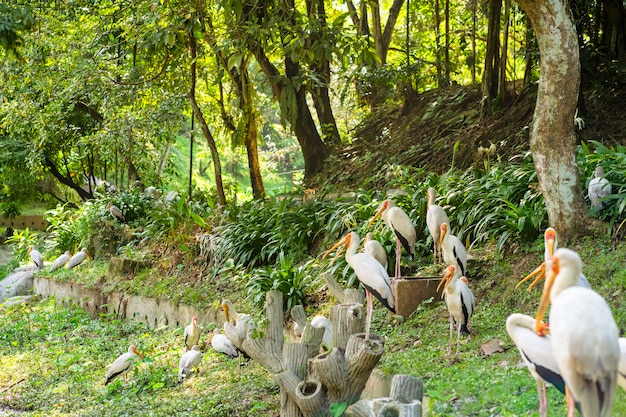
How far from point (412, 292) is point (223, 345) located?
1986 mm

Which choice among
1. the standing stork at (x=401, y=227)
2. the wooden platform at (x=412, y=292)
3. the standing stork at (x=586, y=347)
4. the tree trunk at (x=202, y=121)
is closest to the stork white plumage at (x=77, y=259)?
the tree trunk at (x=202, y=121)

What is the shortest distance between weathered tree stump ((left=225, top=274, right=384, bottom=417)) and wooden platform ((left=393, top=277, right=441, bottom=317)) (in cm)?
85

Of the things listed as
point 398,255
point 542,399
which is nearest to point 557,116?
point 398,255

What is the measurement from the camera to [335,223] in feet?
27.9

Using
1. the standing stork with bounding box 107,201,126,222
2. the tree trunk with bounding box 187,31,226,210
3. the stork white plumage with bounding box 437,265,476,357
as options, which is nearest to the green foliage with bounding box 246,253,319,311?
the stork white plumage with bounding box 437,265,476,357

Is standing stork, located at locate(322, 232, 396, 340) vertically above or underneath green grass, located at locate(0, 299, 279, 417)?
above

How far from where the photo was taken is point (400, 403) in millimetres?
3709

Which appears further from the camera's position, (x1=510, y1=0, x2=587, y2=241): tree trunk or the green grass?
the green grass

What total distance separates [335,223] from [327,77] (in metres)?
4.60

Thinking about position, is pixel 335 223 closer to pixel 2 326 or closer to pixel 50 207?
pixel 2 326

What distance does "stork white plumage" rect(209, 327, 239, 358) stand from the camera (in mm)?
7266

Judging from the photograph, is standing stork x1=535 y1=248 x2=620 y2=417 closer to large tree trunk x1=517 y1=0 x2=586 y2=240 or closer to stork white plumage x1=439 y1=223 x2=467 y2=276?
stork white plumage x1=439 y1=223 x2=467 y2=276

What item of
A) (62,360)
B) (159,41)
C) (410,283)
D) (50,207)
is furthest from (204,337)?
(50,207)

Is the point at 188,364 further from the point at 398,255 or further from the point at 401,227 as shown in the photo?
the point at 401,227
